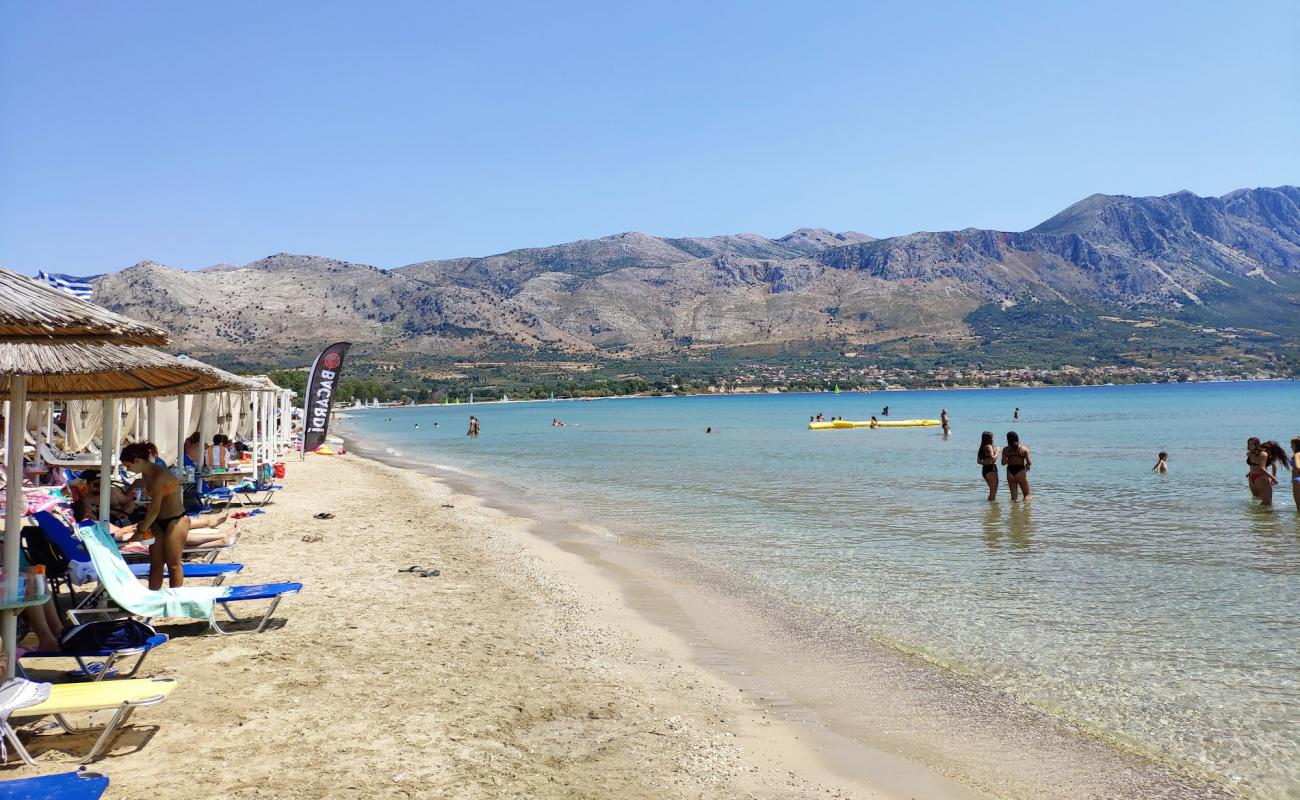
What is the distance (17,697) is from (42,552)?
2.67m

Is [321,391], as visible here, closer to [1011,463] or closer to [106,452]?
[106,452]

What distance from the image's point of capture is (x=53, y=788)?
3471mm

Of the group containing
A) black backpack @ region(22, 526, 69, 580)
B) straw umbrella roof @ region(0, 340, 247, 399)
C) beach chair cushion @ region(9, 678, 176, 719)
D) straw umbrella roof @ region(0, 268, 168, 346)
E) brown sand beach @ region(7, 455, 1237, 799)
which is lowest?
brown sand beach @ region(7, 455, 1237, 799)

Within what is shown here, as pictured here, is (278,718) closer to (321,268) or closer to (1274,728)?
(1274,728)

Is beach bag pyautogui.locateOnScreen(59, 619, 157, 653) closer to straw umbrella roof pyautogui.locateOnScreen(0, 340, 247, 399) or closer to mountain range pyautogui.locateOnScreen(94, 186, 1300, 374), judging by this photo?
straw umbrella roof pyautogui.locateOnScreen(0, 340, 247, 399)

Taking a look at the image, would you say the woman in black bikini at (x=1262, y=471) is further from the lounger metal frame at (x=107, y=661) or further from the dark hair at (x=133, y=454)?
the lounger metal frame at (x=107, y=661)

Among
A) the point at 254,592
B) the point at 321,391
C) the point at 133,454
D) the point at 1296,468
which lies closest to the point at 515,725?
the point at 254,592

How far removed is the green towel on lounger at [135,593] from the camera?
6.00 m

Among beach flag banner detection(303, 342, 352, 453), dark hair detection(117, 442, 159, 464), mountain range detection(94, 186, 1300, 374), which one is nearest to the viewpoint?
dark hair detection(117, 442, 159, 464)

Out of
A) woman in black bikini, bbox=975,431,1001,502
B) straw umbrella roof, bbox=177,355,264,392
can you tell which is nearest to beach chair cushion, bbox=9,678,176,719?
straw umbrella roof, bbox=177,355,264,392

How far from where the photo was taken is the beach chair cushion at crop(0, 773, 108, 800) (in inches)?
133

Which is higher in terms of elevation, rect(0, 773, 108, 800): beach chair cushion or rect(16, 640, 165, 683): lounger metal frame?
rect(0, 773, 108, 800): beach chair cushion

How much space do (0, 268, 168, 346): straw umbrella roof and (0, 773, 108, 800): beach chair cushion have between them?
2225mm

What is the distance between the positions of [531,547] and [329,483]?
1004cm
